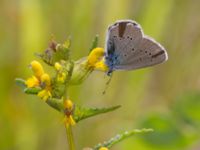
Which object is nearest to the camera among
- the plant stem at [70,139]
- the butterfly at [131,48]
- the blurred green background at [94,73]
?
the plant stem at [70,139]

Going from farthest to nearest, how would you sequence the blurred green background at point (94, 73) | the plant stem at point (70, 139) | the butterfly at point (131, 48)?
1. the blurred green background at point (94, 73)
2. the butterfly at point (131, 48)
3. the plant stem at point (70, 139)

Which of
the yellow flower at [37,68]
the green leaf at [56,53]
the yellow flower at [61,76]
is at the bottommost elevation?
the yellow flower at [61,76]

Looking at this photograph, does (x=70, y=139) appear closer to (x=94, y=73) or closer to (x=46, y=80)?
(x=46, y=80)

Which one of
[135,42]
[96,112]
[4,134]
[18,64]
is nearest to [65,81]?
[96,112]

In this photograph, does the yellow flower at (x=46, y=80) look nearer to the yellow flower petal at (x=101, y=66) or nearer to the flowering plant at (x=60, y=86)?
the flowering plant at (x=60, y=86)

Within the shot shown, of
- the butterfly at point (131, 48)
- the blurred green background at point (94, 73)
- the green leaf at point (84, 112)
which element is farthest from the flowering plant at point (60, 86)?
the blurred green background at point (94, 73)

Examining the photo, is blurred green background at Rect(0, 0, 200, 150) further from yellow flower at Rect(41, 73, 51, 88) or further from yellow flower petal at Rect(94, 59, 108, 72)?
yellow flower at Rect(41, 73, 51, 88)

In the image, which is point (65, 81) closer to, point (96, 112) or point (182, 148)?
point (96, 112)
